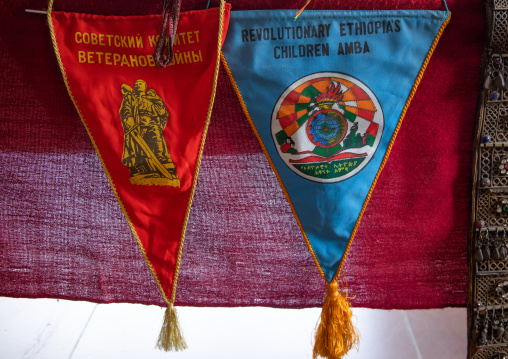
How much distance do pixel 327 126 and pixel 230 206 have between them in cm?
27

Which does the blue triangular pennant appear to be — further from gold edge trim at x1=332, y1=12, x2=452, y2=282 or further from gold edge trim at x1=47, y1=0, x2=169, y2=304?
gold edge trim at x1=47, y1=0, x2=169, y2=304

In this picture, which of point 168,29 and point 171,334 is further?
point 171,334

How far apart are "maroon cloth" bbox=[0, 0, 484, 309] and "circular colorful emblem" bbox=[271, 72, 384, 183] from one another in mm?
72

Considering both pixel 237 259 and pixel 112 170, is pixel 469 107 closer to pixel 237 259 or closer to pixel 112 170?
pixel 237 259

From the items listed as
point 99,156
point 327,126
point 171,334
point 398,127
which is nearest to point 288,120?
point 327,126

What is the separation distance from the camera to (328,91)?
88cm

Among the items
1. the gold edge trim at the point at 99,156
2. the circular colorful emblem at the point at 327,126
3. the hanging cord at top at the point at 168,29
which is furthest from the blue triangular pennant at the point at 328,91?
the gold edge trim at the point at 99,156

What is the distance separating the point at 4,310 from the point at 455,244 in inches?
50.1

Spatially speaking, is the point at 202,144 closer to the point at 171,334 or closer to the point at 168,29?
the point at 168,29

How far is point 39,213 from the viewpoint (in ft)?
3.36

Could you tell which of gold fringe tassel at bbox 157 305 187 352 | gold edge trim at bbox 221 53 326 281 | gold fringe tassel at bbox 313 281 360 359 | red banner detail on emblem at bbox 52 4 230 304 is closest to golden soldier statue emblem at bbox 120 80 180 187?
red banner detail on emblem at bbox 52 4 230 304

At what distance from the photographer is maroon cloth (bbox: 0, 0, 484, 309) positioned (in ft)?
2.95

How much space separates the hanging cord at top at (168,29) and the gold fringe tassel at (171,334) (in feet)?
1.72

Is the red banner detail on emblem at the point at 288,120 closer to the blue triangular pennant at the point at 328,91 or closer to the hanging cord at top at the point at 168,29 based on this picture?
the blue triangular pennant at the point at 328,91
